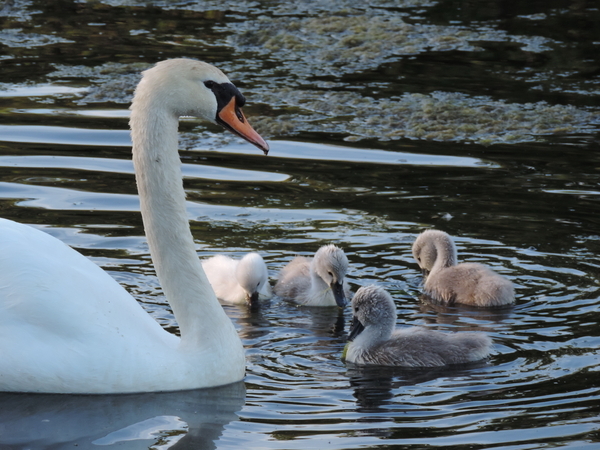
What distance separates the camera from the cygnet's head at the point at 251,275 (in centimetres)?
693

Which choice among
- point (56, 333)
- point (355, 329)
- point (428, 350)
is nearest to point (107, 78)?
point (355, 329)

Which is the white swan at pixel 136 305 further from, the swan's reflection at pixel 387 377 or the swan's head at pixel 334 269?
the swan's head at pixel 334 269

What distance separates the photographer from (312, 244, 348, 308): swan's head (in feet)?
23.1

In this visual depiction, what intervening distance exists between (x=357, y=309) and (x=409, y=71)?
7.19 m

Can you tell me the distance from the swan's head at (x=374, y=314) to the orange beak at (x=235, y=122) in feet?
4.07

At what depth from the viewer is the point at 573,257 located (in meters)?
7.52

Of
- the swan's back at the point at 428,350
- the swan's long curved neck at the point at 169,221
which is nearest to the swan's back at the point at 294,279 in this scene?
the swan's back at the point at 428,350

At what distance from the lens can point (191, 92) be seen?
5.37 meters

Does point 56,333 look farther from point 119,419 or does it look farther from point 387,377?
point 387,377

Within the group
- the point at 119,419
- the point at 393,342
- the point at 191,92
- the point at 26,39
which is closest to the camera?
the point at 119,419

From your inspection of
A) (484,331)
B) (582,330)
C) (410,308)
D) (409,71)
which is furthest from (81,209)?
(409,71)

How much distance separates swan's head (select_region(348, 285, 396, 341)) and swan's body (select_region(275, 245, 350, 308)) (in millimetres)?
794

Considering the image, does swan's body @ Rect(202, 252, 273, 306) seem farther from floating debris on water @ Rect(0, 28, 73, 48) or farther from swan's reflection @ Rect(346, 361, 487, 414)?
floating debris on water @ Rect(0, 28, 73, 48)

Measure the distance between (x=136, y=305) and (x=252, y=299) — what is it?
177 centimetres
